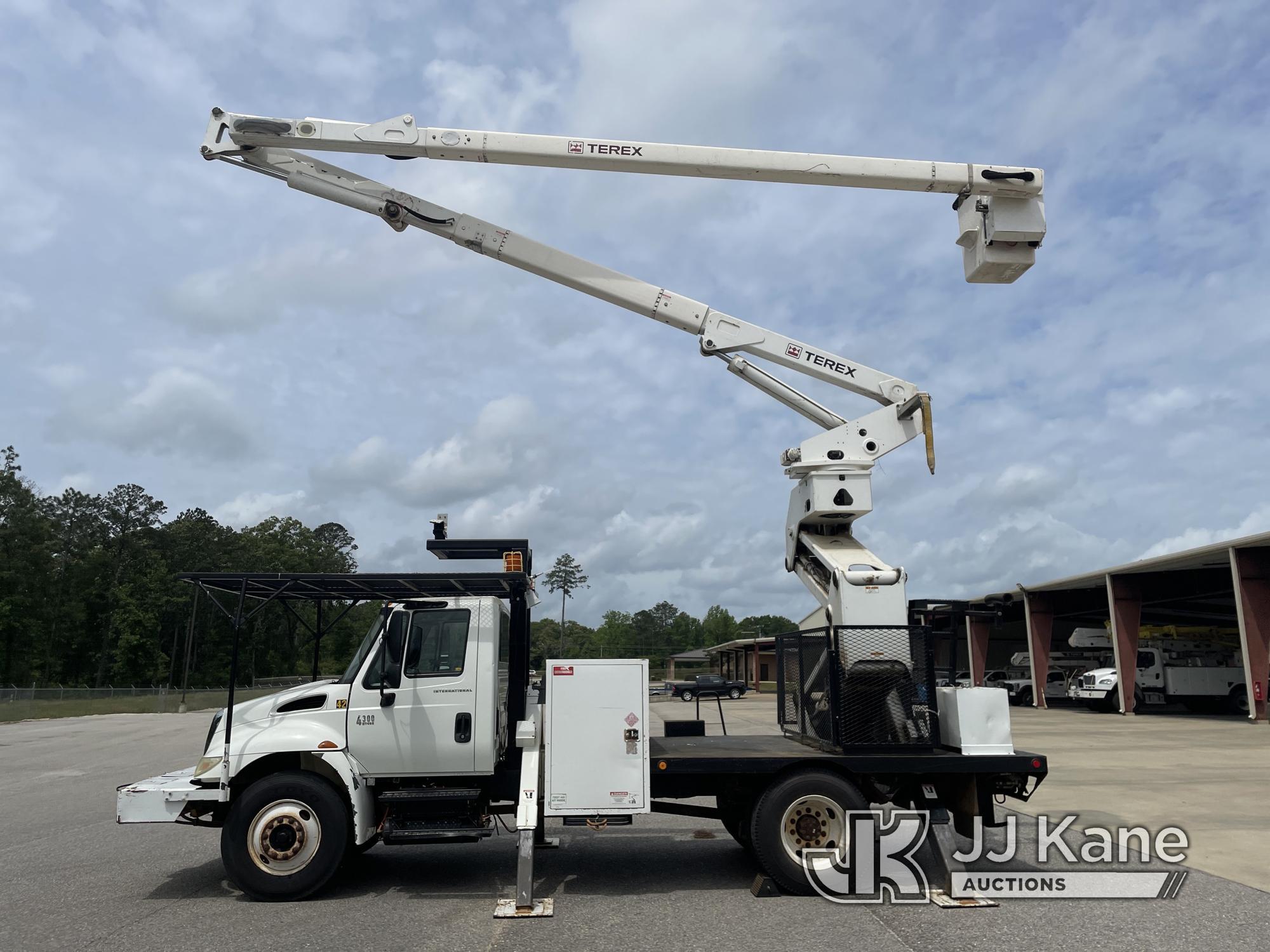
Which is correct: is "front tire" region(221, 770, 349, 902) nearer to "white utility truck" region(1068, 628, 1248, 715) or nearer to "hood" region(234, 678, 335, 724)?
"hood" region(234, 678, 335, 724)

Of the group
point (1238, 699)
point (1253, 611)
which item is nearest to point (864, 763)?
point (1253, 611)

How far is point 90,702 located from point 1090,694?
4864 centimetres

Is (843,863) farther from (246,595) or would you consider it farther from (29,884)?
(29,884)

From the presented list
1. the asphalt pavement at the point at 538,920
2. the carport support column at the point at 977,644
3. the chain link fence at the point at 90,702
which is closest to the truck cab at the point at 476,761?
the asphalt pavement at the point at 538,920

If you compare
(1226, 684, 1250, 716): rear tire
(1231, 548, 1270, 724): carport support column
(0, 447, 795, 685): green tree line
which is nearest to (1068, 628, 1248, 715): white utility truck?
(1226, 684, 1250, 716): rear tire

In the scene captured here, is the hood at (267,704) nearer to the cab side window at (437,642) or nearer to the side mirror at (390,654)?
the side mirror at (390,654)

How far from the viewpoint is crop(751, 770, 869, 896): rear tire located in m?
7.52

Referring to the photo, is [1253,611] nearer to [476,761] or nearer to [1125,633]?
[1125,633]

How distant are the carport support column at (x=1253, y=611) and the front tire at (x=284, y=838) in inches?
972

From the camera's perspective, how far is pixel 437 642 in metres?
8.02

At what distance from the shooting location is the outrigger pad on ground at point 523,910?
22.4 feet

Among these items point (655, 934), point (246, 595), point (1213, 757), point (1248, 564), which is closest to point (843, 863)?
point (655, 934)

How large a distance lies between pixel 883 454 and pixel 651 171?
13.5ft

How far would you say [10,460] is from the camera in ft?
228
